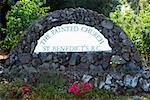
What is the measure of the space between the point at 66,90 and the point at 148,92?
1762mm

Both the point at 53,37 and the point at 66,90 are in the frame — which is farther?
the point at 53,37

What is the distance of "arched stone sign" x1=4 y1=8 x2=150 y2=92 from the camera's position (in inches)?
345

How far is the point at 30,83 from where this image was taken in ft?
28.0

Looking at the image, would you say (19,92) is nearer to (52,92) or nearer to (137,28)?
(52,92)

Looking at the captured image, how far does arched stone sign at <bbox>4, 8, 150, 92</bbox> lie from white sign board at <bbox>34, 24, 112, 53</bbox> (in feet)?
0.25

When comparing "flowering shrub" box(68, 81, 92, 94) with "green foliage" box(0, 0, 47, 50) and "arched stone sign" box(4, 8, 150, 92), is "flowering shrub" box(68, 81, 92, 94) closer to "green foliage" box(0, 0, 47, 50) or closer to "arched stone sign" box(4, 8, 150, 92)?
"arched stone sign" box(4, 8, 150, 92)

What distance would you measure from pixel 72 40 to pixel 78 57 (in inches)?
17.4

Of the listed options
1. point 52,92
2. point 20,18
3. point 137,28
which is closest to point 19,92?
point 52,92

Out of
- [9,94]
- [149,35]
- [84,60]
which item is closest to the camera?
[9,94]

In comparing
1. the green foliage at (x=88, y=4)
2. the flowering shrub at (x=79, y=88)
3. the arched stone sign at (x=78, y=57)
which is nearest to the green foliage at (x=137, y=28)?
the green foliage at (x=88, y=4)

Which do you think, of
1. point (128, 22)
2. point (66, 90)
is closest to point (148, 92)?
point (66, 90)

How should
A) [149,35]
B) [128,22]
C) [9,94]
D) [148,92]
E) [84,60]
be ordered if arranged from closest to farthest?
[9,94] → [148,92] → [84,60] → [149,35] → [128,22]

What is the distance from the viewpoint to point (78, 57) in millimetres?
9055

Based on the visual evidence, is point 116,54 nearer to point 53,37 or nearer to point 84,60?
point 84,60
